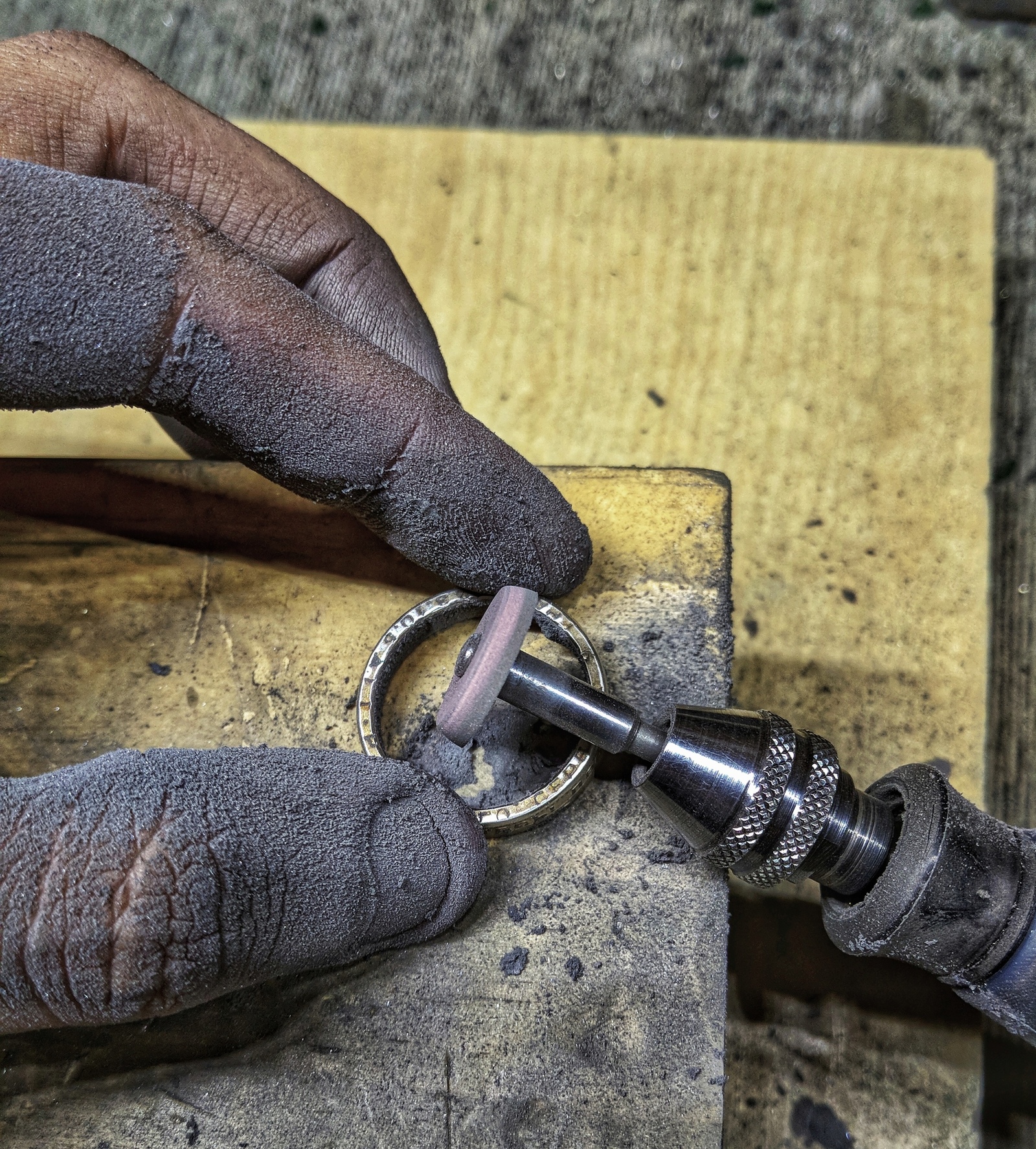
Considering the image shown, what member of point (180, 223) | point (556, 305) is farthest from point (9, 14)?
point (180, 223)

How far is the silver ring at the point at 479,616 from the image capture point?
1.06m

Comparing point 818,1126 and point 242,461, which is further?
point 818,1126

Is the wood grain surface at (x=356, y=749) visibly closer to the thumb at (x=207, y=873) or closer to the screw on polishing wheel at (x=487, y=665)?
the thumb at (x=207, y=873)

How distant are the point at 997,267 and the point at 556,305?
1057 mm

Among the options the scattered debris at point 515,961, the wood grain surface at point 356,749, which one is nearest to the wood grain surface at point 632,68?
the wood grain surface at point 356,749

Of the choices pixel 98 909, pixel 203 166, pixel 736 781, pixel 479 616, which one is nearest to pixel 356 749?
pixel 479 616

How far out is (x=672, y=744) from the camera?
1.00 metres

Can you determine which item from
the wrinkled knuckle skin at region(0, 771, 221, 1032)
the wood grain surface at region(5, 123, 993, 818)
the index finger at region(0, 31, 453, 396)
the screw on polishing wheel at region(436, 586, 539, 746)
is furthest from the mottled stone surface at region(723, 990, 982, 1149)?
the index finger at region(0, 31, 453, 396)

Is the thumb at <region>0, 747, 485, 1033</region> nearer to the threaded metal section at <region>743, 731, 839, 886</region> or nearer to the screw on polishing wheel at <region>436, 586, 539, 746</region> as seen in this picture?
the screw on polishing wheel at <region>436, 586, 539, 746</region>

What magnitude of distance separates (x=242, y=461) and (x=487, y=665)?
42 cm

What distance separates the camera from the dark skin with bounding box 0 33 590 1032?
2.94 feet

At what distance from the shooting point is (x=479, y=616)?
1.21 metres

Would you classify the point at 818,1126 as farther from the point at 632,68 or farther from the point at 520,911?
the point at 632,68

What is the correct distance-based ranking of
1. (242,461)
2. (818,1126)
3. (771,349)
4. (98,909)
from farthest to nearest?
(771,349)
(818,1126)
(242,461)
(98,909)
